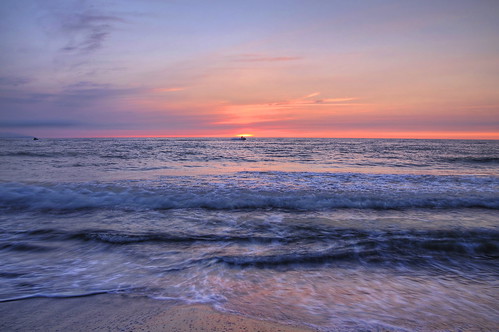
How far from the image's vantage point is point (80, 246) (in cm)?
446

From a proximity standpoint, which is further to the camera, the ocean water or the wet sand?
the ocean water

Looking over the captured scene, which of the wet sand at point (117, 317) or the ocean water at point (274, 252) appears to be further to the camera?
the ocean water at point (274, 252)

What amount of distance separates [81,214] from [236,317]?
5787mm

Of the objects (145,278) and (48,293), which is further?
(145,278)

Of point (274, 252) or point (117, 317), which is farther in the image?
point (274, 252)

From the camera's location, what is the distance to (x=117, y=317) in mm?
2545

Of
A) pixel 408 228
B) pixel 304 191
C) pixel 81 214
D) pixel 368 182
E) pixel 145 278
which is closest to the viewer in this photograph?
pixel 145 278

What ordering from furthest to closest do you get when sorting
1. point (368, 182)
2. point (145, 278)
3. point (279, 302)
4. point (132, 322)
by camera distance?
point (368, 182) < point (145, 278) < point (279, 302) < point (132, 322)

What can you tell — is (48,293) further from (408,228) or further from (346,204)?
(346,204)

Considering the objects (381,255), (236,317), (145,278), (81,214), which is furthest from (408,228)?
(81,214)

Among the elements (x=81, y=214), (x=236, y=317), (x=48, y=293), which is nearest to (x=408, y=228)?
(x=236, y=317)

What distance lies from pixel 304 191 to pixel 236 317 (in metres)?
6.87

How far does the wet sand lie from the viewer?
7.80ft

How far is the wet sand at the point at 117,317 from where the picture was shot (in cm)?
238
